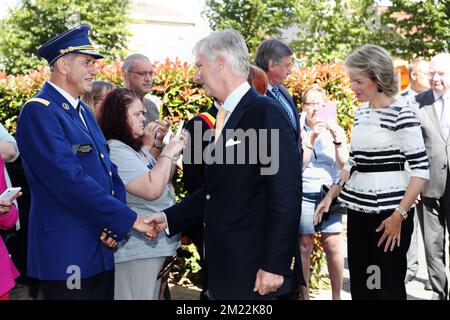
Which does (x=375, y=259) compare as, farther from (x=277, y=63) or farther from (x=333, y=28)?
(x=333, y=28)

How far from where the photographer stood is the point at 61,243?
3.33 meters

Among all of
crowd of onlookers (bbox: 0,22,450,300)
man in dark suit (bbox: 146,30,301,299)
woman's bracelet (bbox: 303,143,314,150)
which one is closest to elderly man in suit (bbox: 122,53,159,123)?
crowd of onlookers (bbox: 0,22,450,300)

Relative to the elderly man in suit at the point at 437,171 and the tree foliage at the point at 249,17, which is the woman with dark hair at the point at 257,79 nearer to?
the elderly man in suit at the point at 437,171

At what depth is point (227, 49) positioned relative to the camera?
10.4 feet

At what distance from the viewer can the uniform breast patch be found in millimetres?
3381

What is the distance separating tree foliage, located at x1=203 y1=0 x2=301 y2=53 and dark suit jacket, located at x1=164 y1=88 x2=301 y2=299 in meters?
29.6

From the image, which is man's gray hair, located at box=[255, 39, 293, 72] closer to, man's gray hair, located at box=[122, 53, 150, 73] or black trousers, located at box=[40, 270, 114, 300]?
man's gray hair, located at box=[122, 53, 150, 73]

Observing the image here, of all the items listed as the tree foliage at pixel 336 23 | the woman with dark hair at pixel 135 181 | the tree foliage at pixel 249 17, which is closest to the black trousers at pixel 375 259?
the woman with dark hair at pixel 135 181

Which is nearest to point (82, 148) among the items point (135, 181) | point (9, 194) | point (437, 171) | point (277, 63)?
point (9, 194)

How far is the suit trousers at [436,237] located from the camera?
6074mm
